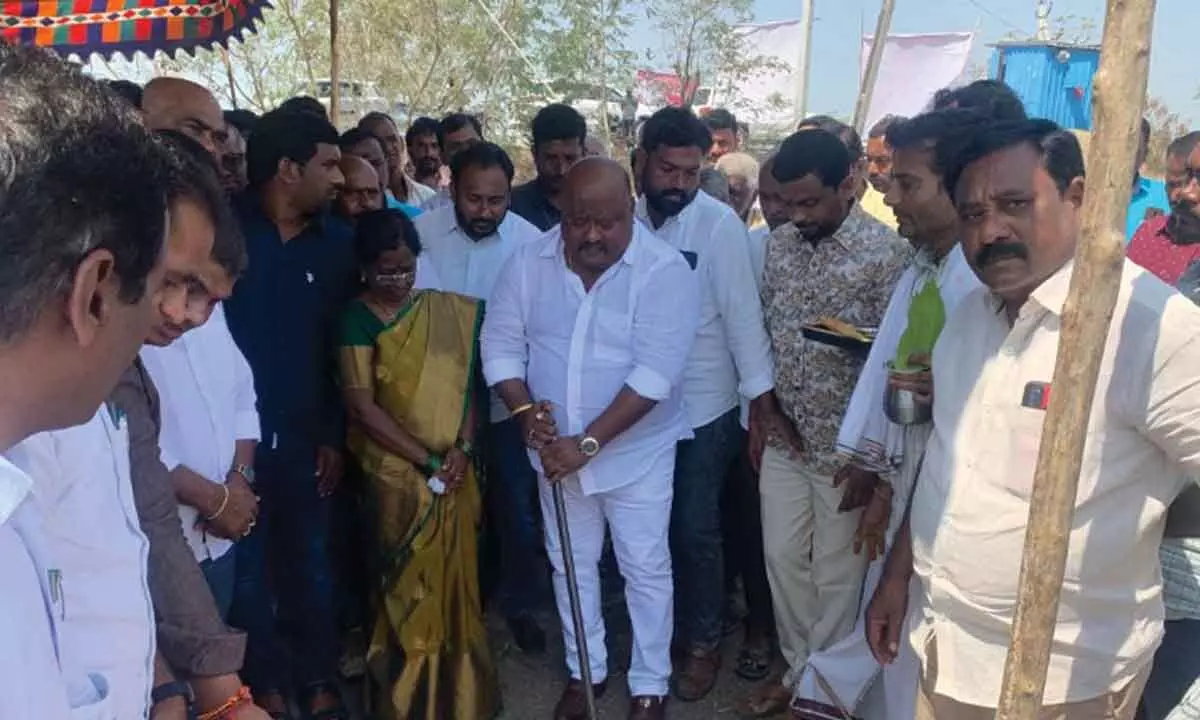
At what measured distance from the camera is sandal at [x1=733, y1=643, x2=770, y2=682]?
3.69m

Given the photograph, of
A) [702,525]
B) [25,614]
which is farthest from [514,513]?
[25,614]

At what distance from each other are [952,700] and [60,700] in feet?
5.96

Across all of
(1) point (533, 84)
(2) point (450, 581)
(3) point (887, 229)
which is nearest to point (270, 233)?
(2) point (450, 581)

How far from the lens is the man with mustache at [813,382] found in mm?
3084

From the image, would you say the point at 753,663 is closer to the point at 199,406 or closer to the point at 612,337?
the point at 612,337

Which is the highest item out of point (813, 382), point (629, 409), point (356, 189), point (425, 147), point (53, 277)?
point (425, 147)

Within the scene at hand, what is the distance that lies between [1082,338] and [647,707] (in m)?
2.32

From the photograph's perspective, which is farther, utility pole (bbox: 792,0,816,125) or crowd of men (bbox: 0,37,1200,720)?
utility pole (bbox: 792,0,816,125)

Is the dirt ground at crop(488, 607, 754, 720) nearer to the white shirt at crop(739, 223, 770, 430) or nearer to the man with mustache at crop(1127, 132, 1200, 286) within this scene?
the white shirt at crop(739, 223, 770, 430)

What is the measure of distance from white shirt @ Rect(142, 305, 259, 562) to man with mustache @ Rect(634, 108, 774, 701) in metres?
1.63

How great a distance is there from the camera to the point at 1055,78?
11867 mm

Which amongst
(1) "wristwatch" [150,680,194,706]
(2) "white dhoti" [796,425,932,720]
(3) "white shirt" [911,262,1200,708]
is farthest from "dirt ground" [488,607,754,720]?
(1) "wristwatch" [150,680,194,706]

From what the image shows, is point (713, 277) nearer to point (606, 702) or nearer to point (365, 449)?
point (365, 449)

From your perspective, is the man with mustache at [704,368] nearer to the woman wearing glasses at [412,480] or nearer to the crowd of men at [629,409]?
the crowd of men at [629,409]
